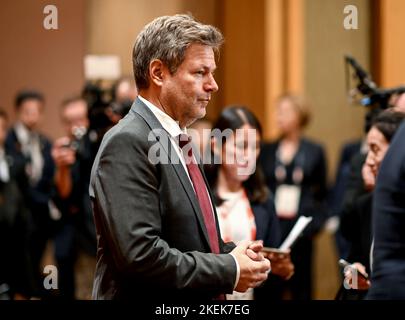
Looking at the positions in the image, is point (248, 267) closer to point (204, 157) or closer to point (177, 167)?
point (177, 167)

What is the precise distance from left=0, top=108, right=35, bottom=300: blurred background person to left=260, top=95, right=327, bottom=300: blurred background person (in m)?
1.35

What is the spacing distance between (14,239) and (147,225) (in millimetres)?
2323

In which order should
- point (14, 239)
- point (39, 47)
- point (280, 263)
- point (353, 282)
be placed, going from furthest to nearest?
point (14, 239)
point (39, 47)
point (280, 263)
point (353, 282)

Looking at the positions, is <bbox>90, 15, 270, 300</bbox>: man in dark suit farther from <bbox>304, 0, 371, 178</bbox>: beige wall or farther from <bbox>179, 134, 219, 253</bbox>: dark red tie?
<bbox>304, 0, 371, 178</bbox>: beige wall

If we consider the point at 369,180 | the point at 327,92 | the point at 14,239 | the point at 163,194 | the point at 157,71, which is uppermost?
the point at 157,71

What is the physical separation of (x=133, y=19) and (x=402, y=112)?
995 millimetres

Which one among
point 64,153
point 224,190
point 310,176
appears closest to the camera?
point 224,190

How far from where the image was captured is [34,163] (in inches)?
176

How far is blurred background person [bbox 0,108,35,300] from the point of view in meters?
3.63

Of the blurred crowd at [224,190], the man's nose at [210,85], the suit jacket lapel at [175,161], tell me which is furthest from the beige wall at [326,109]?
the suit jacket lapel at [175,161]

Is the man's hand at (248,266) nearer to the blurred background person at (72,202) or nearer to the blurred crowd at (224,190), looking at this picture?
the blurred crowd at (224,190)

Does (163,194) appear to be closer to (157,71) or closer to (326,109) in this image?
(157,71)

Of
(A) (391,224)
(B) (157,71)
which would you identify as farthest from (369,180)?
(B) (157,71)

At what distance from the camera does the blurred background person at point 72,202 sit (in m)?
3.34
